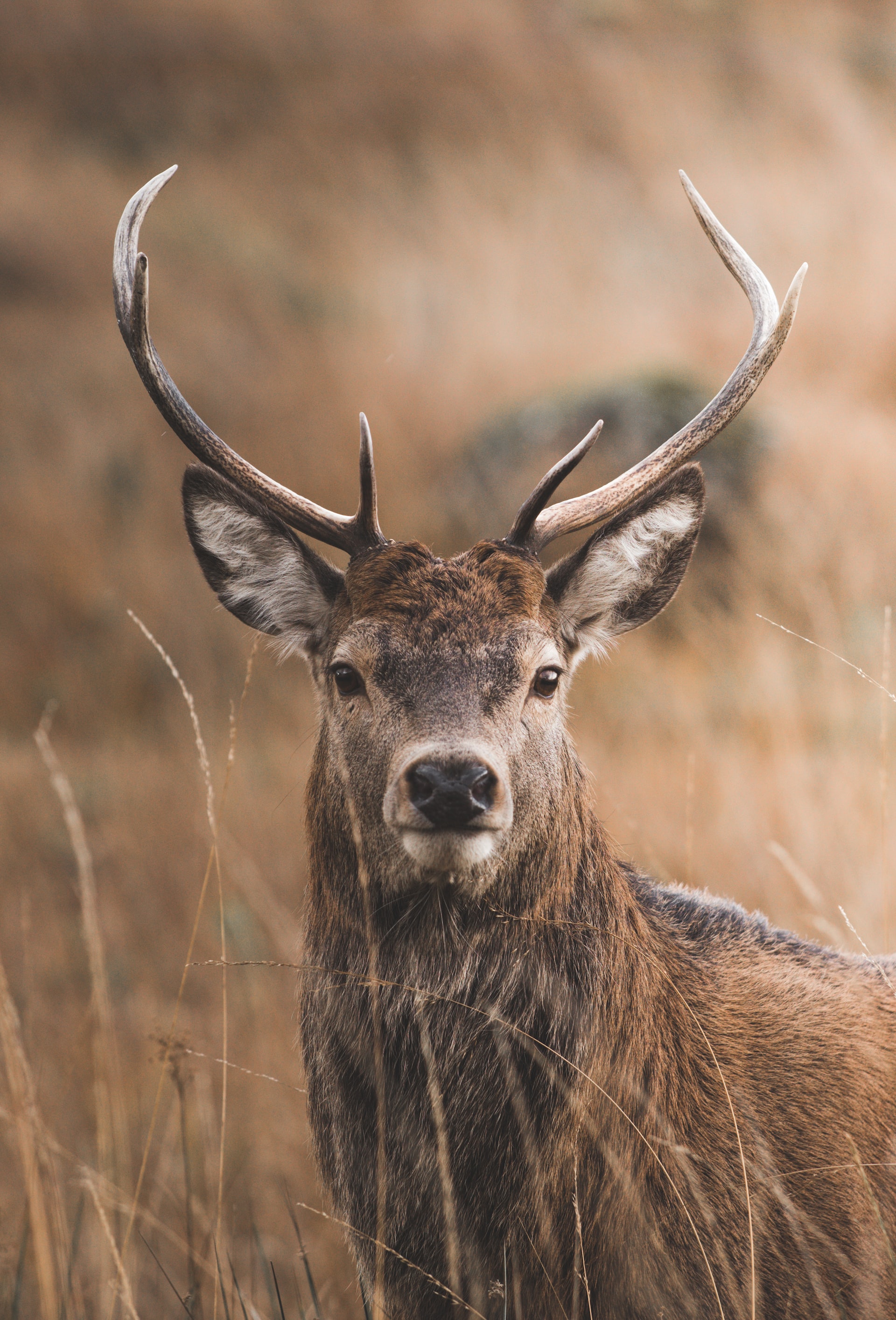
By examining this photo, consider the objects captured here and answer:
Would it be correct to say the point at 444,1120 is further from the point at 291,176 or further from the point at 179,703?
the point at 291,176

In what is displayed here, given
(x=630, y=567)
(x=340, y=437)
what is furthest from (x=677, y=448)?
(x=340, y=437)

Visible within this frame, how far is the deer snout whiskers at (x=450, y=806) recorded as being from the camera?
90.6 inches

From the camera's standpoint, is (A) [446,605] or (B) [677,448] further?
(B) [677,448]

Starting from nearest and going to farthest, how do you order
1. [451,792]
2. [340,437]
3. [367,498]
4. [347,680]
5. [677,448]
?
[451,792] < [347,680] < [367,498] < [677,448] < [340,437]

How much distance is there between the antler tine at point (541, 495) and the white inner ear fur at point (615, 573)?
7.4 inches

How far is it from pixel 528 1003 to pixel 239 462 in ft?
5.10

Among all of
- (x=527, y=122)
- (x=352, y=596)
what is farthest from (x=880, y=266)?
(x=352, y=596)

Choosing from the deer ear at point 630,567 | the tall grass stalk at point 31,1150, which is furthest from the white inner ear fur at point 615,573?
the tall grass stalk at point 31,1150

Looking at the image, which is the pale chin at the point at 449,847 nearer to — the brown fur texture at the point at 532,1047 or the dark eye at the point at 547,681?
the brown fur texture at the point at 532,1047

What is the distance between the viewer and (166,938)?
7066mm

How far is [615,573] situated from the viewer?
307cm

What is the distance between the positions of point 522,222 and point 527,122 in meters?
3.70

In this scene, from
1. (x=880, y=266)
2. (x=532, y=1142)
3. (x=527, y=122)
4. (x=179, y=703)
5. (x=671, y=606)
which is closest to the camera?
(x=532, y=1142)

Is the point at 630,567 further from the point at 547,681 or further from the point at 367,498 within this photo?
the point at 367,498
